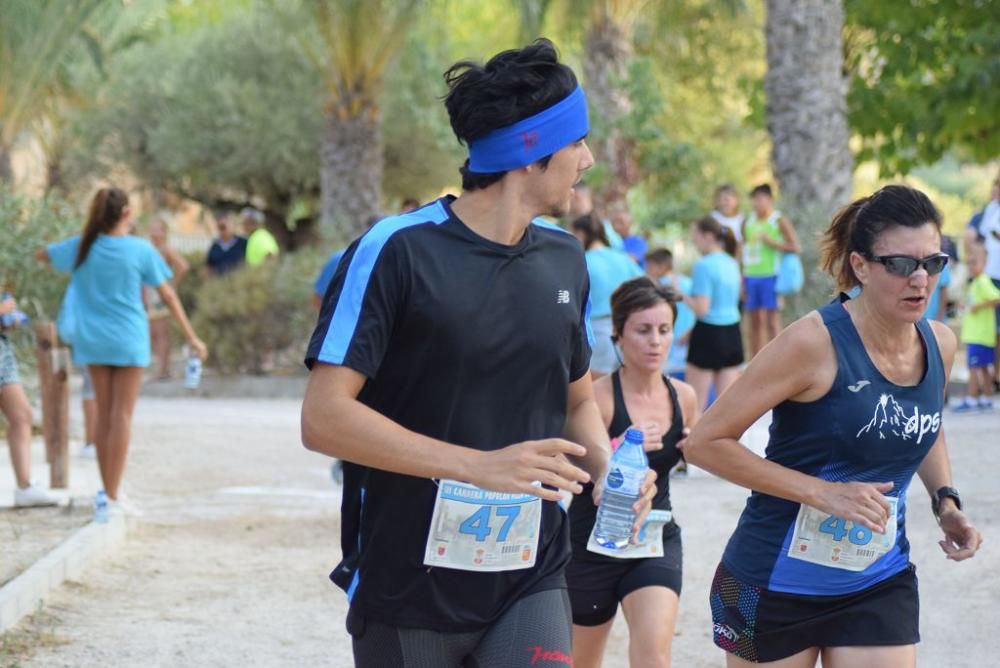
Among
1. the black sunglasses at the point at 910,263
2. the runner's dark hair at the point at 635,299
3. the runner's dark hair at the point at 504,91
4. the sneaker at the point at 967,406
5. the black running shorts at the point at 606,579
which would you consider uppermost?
the runner's dark hair at the point at 504,91

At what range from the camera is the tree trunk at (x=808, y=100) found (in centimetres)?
1720

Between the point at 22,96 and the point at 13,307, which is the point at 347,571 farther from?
the point at 22,96

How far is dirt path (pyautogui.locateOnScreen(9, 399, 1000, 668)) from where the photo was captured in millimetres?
6738

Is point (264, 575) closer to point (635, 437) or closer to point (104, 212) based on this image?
point (104, 212)

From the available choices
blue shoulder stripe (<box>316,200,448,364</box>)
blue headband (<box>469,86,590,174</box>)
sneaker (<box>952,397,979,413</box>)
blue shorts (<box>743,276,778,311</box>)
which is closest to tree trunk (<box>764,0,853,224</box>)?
blue shorts (<box>743,276,778,311</box>)

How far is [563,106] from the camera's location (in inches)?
129

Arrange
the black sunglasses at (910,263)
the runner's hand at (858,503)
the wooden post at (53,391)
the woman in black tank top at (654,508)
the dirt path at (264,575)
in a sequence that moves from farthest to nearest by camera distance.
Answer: the wooden post at (53,391)
the dirt path at (264,575)
the woman in black tank top at (654,508)
the black sunglasses at (910,263)
the runner's hand at (858,503)

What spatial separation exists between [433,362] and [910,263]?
1.31 metres

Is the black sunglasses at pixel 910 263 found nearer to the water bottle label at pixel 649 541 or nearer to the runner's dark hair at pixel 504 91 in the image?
the runner's dark hair at pixel 504 91

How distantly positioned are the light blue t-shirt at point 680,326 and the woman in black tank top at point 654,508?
222 inches

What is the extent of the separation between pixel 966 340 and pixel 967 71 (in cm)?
583

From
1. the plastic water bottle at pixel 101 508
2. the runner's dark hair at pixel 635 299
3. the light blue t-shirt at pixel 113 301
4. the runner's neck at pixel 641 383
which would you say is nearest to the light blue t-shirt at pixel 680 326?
the light blue t-shirt at pixel 113 301

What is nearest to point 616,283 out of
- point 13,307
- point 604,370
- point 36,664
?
point 604,370

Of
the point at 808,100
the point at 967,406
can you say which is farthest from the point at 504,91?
the point at 808,100
